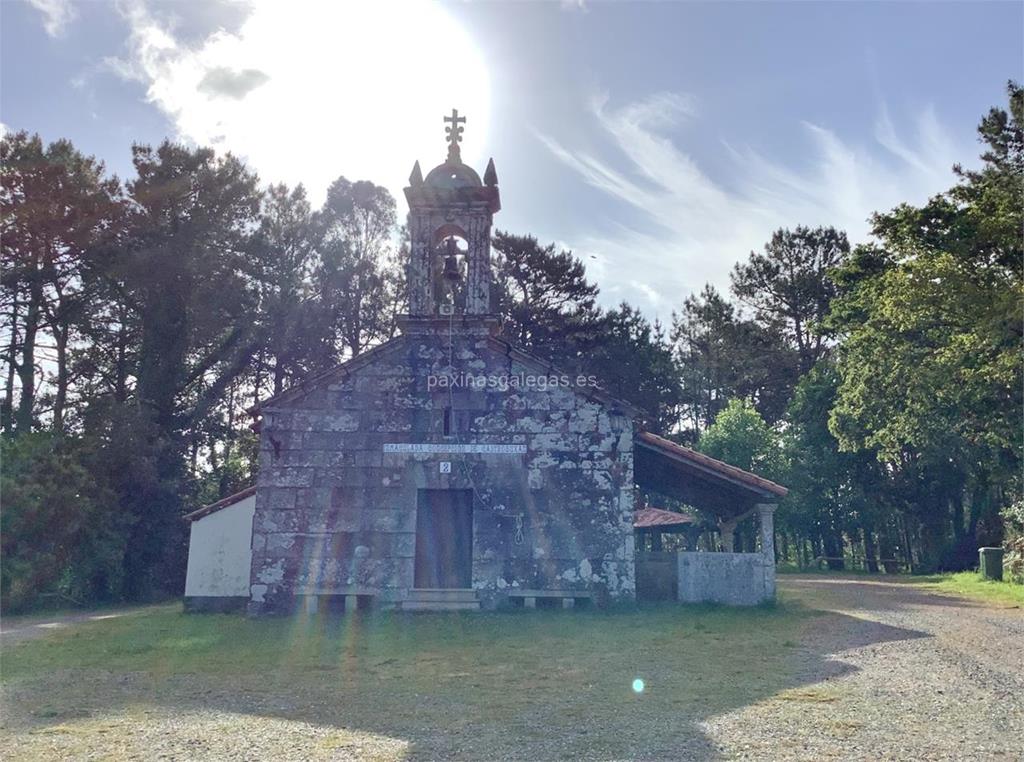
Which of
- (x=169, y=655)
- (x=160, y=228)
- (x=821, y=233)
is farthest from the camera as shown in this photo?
(x=821, y=233)

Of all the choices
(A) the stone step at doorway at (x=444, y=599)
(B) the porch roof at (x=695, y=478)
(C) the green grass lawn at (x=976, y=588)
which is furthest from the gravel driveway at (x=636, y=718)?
(C) the green grass lawn at (x=976, y=588)

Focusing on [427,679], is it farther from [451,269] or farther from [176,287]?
[176,287]

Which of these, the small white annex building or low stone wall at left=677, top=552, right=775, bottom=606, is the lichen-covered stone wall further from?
the small white annex building

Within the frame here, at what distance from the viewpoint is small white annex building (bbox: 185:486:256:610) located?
19.6 meters

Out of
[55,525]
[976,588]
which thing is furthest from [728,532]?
[55,525]

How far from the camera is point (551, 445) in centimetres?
1503

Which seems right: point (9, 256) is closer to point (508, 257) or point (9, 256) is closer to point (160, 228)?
point (160, 228)

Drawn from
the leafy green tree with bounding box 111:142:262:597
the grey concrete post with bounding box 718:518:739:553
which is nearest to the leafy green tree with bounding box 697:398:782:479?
the grey concrete post with bounding box 718:518:739:553

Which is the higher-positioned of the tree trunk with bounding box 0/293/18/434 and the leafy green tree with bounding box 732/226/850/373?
the leafy green tree with bounding box 732/226/850/373

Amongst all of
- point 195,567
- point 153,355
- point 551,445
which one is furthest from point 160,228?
point 551,445

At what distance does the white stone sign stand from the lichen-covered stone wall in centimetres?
10

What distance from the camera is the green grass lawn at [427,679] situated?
665 cm

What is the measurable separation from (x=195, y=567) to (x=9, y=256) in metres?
12.6

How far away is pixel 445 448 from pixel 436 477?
0.54 meters
